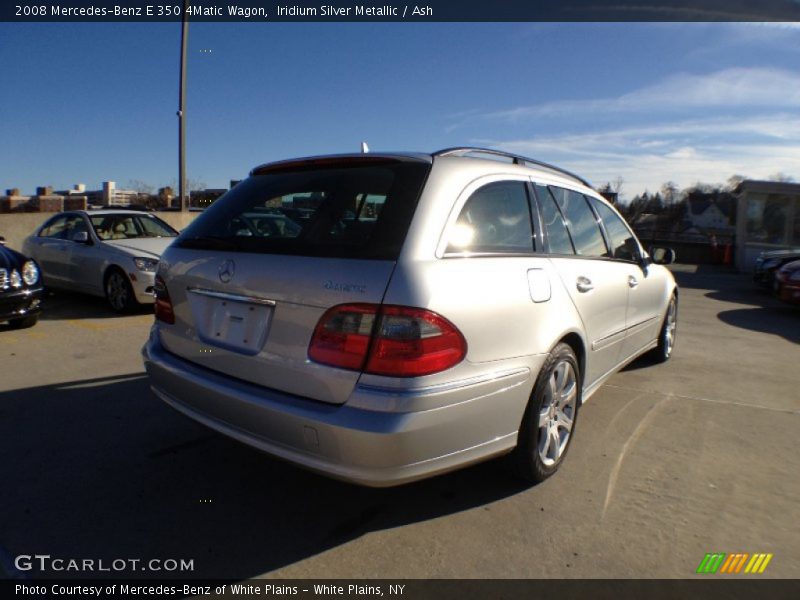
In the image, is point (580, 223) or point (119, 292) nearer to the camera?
point (580, 223)

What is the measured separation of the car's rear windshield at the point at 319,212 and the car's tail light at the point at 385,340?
255 millimetres

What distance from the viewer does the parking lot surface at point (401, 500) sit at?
7.95 feet

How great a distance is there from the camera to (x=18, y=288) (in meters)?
6.43

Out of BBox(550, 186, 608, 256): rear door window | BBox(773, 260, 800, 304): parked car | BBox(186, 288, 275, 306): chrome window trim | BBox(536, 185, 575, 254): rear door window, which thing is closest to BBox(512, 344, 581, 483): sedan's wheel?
BBox(536, 185, 575, 254): rear door window

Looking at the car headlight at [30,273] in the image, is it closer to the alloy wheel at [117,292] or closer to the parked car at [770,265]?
the alloy wheel at [117,292]

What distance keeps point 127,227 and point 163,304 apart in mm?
6473

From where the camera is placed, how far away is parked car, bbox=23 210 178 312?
7516 mm

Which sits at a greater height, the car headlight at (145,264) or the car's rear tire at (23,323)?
the car headlight at (145,264)

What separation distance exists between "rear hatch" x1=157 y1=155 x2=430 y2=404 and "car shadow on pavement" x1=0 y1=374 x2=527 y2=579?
50 cm

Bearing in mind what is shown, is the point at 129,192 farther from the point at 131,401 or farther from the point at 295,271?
the point at 295,271

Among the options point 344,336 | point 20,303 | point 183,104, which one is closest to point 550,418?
point 344,336

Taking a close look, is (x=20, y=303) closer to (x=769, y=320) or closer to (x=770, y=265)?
(x=769, y=320)

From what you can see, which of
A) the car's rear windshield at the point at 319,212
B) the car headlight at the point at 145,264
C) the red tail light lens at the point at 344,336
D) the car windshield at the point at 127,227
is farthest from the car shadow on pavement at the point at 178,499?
the car windshield at the point at 127,227

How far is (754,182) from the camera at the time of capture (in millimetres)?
18484
